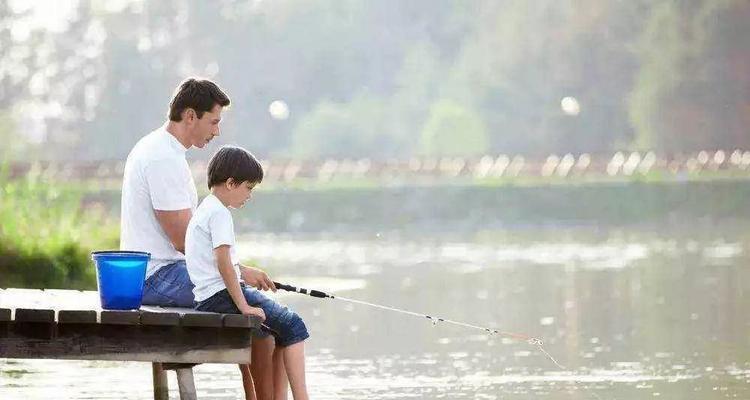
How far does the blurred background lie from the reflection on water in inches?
1.9

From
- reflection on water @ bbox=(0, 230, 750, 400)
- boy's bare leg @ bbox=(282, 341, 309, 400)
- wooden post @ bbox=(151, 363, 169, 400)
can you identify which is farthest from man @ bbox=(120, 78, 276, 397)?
reflection on water @ bbox=(0, 230, 750, 400)

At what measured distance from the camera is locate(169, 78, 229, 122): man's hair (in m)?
Result: 7.56

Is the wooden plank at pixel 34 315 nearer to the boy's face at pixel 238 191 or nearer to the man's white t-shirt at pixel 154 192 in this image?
the man's white t-shirt at pixel 154 192

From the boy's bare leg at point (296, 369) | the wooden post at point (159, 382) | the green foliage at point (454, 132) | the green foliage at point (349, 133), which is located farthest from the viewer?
→ the green foliage at point (349, 133)

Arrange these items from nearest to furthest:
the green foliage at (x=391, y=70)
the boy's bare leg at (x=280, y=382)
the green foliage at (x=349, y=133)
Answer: the boy's bare leg at (x=280, y=382)
the green foliage at (x=391, y=70)
the green foliage at (x=349, y=133)

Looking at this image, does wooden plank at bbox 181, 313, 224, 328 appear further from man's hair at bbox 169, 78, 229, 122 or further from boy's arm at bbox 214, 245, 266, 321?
man's hair at bbox 169, 78, 229, 122

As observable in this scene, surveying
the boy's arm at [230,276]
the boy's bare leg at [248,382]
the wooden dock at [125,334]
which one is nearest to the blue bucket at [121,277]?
the wooden dock at [125,334]

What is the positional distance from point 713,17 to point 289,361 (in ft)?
208

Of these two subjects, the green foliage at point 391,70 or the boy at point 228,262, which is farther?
the green foliage at point 391,70

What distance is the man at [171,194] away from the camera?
25.0 feet

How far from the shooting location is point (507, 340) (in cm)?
1350

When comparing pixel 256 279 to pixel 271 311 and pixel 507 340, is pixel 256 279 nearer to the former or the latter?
pixel 271 311

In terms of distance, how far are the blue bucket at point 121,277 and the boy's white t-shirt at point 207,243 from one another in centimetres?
17

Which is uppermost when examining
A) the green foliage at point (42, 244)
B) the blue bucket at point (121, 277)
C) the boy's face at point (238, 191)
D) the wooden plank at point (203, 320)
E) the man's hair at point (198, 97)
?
the green foliage at point (42, 244)
